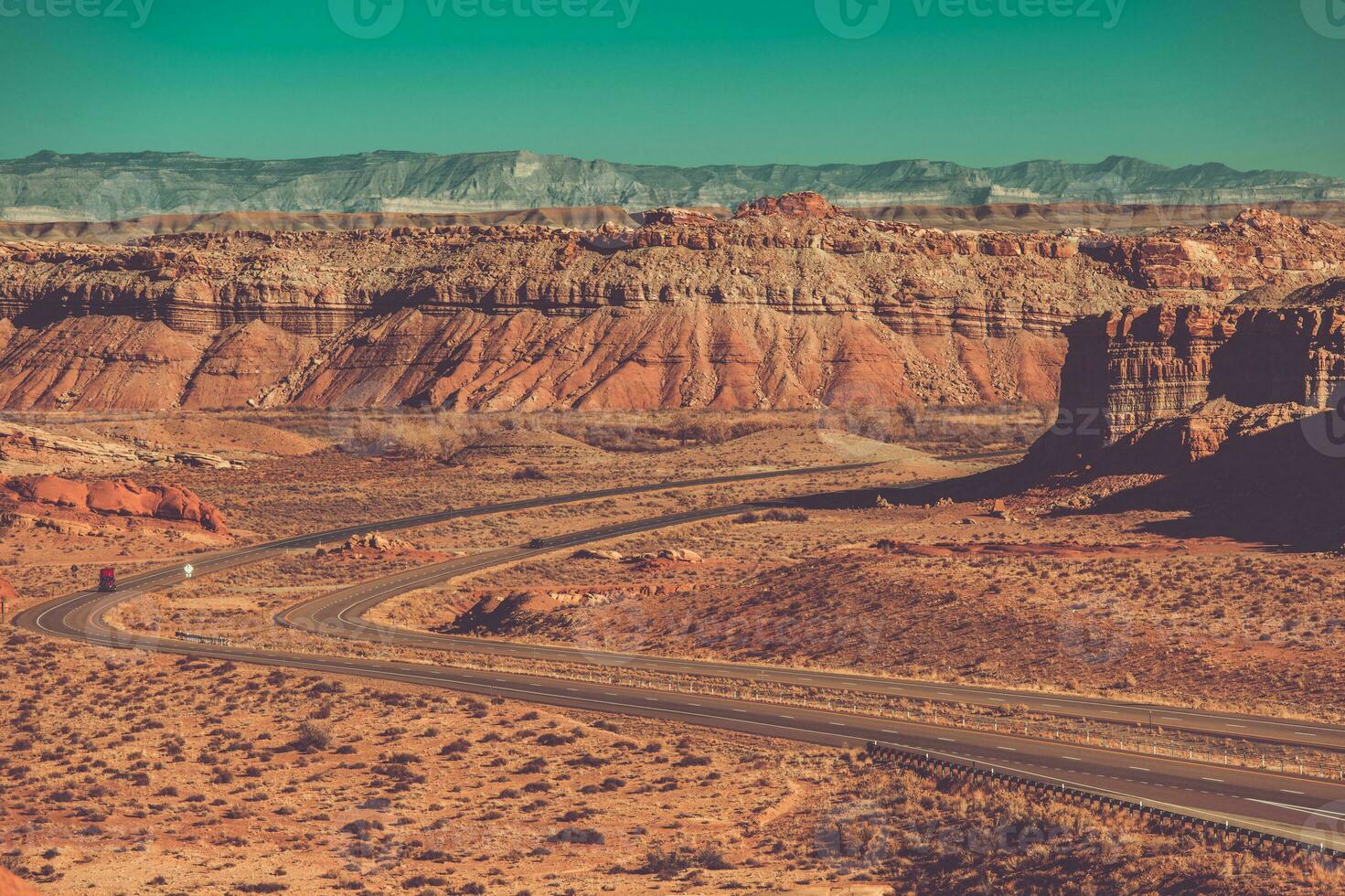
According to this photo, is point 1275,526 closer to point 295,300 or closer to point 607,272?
point 607,272

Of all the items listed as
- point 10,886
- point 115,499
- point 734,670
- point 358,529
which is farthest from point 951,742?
point 115,499

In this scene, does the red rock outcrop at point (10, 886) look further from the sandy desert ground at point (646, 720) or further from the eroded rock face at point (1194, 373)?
the eroded rock face at point (1194, 373)

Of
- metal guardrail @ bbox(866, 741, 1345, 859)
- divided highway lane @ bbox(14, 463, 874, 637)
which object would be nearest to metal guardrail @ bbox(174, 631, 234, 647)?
divided highway lane @ bbox(14, 463, 874, 637)

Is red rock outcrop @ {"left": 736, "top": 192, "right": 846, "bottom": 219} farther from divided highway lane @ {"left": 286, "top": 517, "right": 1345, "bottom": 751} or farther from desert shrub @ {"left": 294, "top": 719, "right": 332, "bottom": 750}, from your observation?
desert shrub @ {"left": 294, "top": 719, "right": 332, "bottom": 750}

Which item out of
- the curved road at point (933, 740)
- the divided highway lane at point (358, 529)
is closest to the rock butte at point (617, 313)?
the divided highway lane at point (358, 529)

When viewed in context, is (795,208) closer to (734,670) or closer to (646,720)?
(734,670)

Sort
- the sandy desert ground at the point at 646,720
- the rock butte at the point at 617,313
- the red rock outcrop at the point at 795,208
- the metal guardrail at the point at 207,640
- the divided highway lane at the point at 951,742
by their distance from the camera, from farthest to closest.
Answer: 1. the red rock outcrop at the point at 795,208
2. the rock butte at the point at 617,313
3. the metal guardrail at the point at 207,640
4. the divided highway lane at the point at 951,742
5. the sandy desert ground at the point at 646,720
